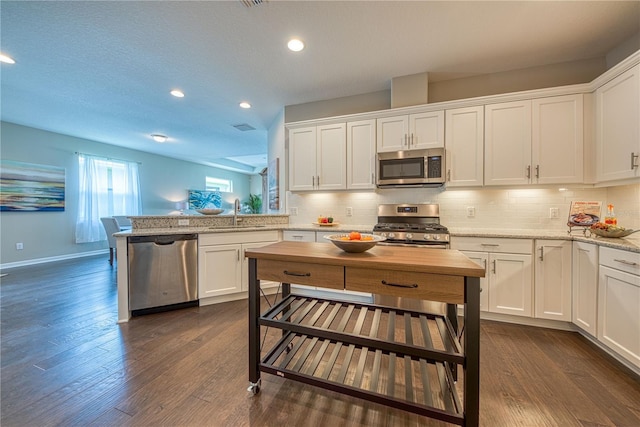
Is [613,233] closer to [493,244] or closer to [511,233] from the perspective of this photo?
[511,233]

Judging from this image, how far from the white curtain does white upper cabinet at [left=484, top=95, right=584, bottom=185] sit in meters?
7.90

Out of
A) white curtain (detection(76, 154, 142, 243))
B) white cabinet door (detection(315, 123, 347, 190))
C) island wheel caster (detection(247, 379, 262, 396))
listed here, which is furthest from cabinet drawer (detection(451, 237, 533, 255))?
white curtain (detection(76, 154, 142, 243))

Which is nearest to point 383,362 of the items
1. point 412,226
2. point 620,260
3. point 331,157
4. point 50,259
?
point 412,226

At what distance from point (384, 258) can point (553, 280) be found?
212 centimetres

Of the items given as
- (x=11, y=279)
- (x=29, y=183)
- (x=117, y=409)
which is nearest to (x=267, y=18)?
(x=117, y=409)

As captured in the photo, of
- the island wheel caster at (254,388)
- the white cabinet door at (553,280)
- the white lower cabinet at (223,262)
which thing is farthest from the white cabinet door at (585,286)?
the white lower cabinet at (223,262)

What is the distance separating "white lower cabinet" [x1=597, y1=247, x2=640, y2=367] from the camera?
1.67 meters

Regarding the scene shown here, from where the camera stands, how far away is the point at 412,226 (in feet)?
9.29

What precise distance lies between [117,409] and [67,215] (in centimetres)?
613

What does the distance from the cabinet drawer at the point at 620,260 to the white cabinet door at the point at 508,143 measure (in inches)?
38.0

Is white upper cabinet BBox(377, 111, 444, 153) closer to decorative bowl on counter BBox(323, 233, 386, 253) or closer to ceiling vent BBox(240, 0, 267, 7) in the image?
ceiling vent BBox(240, 0, 267, 7)

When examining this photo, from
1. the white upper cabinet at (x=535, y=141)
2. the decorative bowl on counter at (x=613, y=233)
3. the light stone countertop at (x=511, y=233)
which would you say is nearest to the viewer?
the light stone countertop at (x=511, y=233)

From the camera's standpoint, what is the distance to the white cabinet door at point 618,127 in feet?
6.55

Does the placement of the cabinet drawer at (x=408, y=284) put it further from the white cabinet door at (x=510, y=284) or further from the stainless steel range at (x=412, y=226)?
the white cabinet door at (x=510, y=284)
